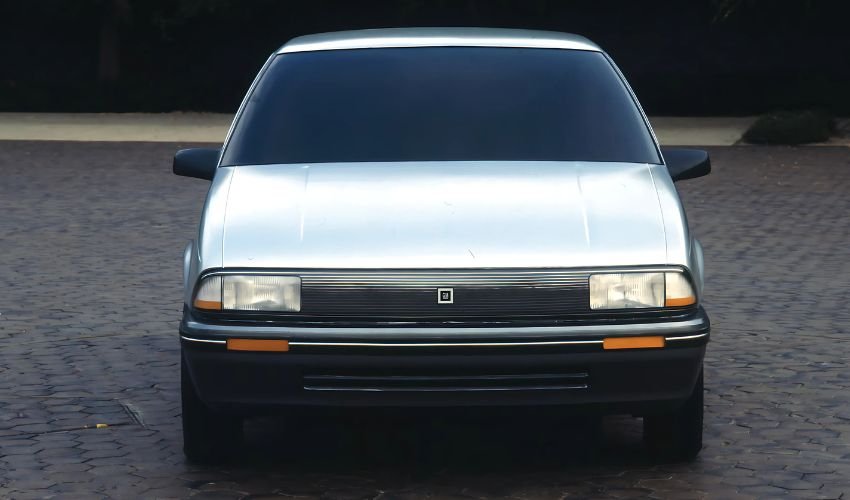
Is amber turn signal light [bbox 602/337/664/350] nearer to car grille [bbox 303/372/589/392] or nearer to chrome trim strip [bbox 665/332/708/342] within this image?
chrome trim strip [bbox 665/332/708/342]

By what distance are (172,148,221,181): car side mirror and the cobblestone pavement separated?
1014 mm

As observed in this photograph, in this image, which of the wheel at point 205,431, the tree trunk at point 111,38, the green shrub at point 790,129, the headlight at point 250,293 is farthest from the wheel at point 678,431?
the tree trunk at point 111,38

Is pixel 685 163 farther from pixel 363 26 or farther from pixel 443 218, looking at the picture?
pixel 363 26

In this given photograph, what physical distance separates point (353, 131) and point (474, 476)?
4.66ft

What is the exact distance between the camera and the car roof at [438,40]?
256 inches

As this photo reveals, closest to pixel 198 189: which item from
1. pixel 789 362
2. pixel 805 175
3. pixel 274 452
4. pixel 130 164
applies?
pixel 130 164

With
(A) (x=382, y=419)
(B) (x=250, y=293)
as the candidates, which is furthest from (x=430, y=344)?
(B) (x=250, y=293)

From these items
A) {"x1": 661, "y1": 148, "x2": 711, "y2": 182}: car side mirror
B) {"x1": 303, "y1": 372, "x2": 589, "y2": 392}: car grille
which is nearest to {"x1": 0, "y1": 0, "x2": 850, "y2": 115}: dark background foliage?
{"x1": 661, "y1": 148, "x2": 711, "y2": 182}: car side mirror

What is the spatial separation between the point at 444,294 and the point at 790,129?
20.7 metres

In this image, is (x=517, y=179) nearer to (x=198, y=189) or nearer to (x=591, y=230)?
(x=591, y=230)

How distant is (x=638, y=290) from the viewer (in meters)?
5.06

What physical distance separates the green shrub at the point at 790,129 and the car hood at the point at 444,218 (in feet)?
64.9

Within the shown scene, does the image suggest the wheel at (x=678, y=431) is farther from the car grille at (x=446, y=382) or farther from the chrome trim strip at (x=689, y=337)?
the car grille at (x=446, y=382)

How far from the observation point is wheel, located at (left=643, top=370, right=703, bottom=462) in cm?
547
